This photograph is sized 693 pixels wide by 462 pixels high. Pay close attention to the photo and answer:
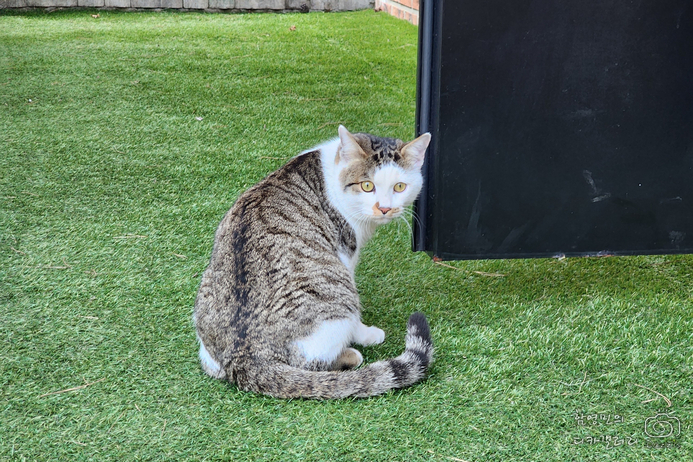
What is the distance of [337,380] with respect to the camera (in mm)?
1833

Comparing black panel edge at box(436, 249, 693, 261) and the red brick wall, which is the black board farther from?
the red brick wall

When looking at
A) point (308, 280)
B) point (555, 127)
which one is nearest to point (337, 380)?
point (308, 280)

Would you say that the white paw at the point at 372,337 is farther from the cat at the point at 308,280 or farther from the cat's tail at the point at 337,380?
the cat's tail at the point at 337,380

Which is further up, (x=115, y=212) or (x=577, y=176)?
(x=577, y=176)

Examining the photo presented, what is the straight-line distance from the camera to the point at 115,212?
3.09 meters

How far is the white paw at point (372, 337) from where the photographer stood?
2.18 m

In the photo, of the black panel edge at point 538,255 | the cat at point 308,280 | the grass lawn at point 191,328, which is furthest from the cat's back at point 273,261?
the black panel edge at point 538,255

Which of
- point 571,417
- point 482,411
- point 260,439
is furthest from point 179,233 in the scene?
point 571,417

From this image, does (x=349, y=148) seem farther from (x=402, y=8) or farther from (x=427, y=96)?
(x=402, y=8)

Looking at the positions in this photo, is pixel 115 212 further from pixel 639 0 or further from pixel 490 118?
pixel 639 0

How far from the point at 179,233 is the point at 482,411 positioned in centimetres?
174

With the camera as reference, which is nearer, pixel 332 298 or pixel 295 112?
pixel 332 298

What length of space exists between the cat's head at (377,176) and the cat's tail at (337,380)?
560 millimetres

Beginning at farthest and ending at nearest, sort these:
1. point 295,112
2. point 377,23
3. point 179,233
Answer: point 377,23 → point 295,112 → point 179,233
